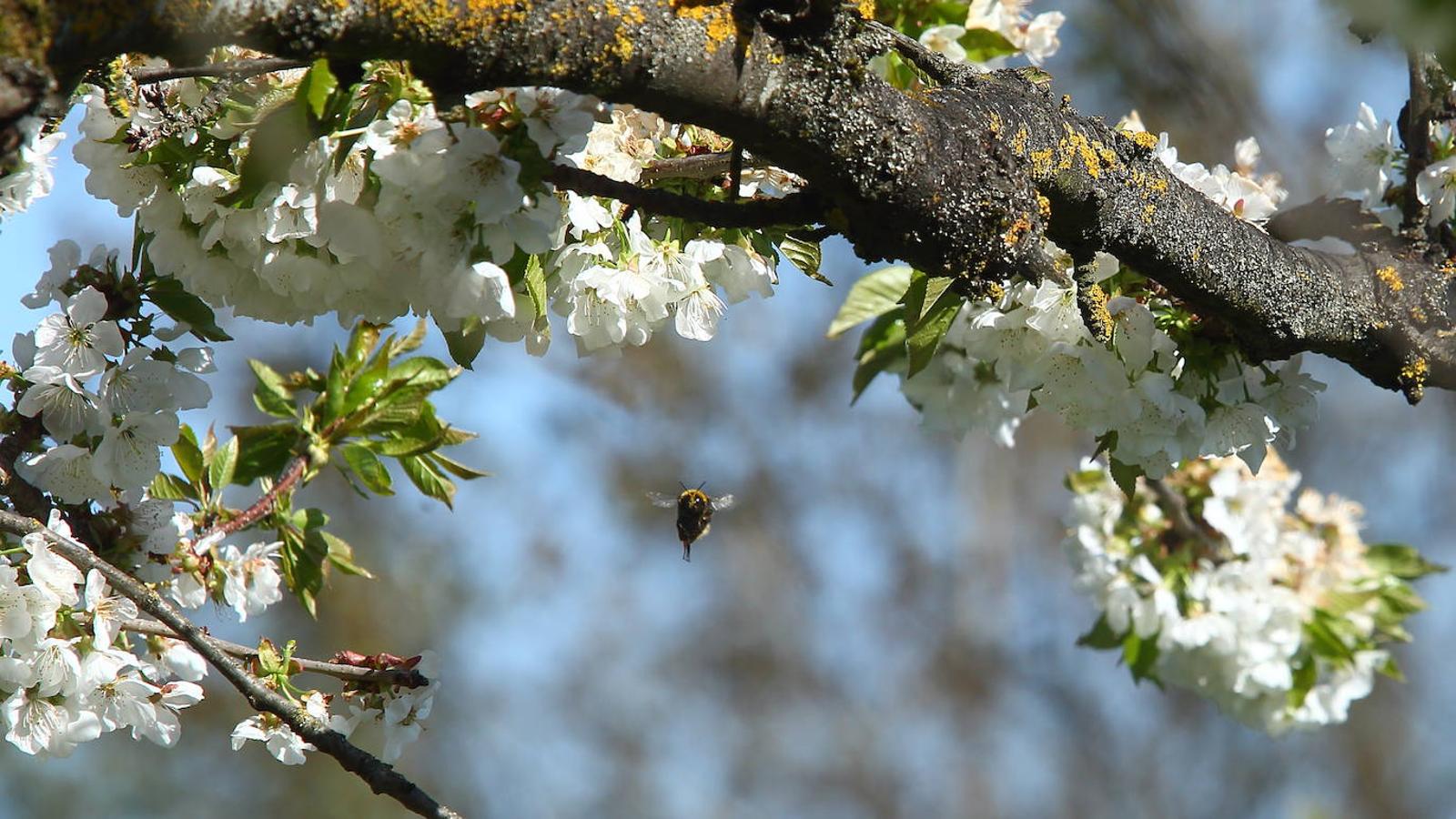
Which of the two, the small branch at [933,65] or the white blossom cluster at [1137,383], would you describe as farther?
the white blossom cluster at [1137,383]

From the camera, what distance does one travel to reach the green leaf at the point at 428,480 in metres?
1.99

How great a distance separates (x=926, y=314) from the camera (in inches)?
67.1

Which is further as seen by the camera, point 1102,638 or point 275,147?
point 1102,638

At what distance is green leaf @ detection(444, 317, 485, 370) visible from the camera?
4.39 feet

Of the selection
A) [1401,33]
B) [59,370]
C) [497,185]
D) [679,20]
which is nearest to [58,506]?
[59,370]

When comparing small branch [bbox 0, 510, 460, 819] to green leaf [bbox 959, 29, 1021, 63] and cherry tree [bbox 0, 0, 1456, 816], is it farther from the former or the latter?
green leaf [bbox 959, 29, 1021, 63]

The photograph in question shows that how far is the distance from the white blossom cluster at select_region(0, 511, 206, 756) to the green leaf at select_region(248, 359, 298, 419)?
1.75 feet

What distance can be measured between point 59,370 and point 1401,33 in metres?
1.47

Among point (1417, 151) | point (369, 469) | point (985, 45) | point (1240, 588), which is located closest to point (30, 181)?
point (369, 469)

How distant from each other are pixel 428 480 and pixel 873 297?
91 cm

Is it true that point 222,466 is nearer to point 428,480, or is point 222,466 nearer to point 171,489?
Result: point 171,489

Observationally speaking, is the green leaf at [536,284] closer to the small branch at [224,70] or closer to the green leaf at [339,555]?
the small branch at [224,70]

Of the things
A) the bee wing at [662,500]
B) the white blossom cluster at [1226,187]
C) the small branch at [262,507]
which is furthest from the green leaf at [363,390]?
the white blossom cluster at [1226,187]

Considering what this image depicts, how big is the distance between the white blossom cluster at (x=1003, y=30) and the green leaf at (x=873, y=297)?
42 centimetres
